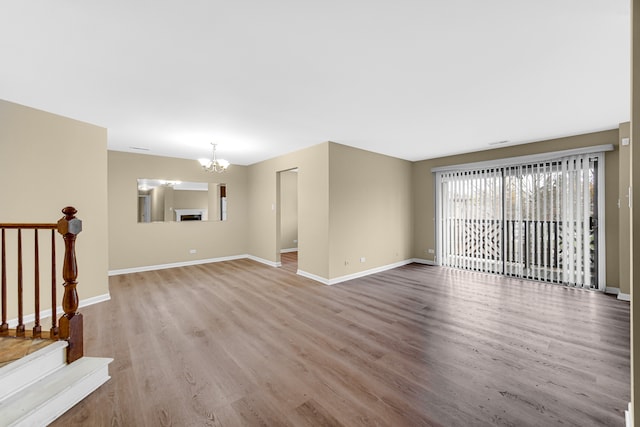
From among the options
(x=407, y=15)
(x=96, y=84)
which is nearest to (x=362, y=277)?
(x=407, y=15)

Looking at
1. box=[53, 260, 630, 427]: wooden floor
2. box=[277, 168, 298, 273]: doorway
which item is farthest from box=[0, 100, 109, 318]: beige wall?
box=[277, 168, 298, 273]: doorway

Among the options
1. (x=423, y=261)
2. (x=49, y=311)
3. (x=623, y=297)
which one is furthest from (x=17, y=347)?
(x=623, y=297)

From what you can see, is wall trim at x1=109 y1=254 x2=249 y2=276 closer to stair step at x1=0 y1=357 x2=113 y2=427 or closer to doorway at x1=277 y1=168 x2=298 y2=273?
doorway at x1=277 y1=168 x2=298 y2=273

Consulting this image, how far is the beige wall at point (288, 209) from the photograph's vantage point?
8.55m

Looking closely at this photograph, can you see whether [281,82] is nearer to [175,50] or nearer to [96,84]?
[175,50]

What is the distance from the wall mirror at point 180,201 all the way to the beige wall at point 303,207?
1002 mm

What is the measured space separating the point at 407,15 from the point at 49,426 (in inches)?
138

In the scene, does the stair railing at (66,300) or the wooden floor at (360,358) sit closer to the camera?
the wooden floor at (360,358)

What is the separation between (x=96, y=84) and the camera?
2617 millimetres

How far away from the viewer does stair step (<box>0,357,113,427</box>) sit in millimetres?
1630

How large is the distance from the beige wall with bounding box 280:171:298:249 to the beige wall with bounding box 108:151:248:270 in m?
1.48

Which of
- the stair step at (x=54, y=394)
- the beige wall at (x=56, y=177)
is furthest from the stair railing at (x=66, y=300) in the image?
the beige wall at (x=56, y=177)

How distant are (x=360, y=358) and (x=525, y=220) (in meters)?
4.44

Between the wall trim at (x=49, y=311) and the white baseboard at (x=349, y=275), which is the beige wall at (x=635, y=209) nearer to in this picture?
the white baseboard at (x=349, y=275)
